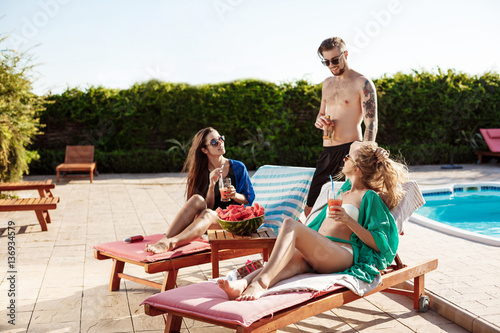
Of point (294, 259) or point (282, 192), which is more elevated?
point (282, 192)

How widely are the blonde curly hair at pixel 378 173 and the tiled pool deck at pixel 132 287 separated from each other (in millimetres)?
861

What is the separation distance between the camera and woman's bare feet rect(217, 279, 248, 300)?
2664mm

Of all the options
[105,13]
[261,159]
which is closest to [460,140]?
[261,159]

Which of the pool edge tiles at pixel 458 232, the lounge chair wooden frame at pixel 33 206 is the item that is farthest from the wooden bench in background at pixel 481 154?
the lounge chair wooden frame at pixel 33 206

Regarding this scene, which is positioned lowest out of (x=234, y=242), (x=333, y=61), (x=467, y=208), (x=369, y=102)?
(x=467, y=208)

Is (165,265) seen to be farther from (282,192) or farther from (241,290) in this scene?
(282,192)

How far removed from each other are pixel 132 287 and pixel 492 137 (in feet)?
44.0

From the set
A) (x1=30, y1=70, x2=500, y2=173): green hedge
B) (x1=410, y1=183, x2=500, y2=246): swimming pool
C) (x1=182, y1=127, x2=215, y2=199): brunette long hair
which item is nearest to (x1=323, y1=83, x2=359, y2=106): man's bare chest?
(x1=182, y1=127, x2=215, y2=199): brunette long hair

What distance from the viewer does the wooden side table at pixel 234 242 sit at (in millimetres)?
3689

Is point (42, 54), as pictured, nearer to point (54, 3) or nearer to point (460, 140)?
point (54, 3)

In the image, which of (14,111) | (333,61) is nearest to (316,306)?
(333,61)

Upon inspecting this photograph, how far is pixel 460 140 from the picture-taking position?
50.7 ft

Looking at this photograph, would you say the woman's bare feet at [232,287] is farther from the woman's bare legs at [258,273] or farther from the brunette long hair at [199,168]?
the brunette long hair at [199,168]

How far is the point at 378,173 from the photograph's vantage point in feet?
11.0
